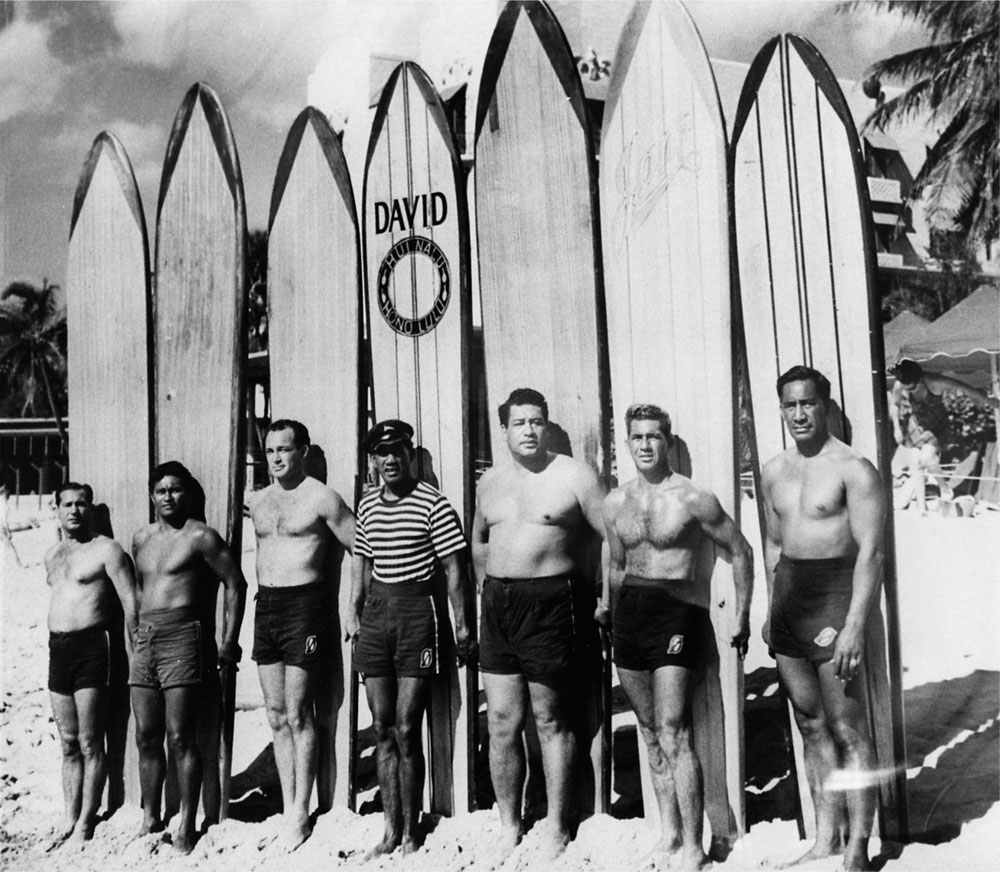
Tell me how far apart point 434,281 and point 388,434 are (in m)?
0.52

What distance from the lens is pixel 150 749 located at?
10.2ft

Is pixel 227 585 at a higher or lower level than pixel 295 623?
higher

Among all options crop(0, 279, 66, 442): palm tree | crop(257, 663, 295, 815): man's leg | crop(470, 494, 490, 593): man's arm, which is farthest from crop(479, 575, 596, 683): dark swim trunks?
crop(0, 279, 66, 442): palm tree

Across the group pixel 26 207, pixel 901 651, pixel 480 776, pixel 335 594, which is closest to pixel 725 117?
pixel 901 651

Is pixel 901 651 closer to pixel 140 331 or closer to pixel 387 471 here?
pixel 387 471

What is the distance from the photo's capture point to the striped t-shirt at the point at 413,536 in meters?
2.77

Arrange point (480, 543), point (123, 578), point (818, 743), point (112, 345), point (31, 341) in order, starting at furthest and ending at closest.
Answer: point (31, 341), point (112, 345), point (123, 578), point (480, 543), point (818, 743)

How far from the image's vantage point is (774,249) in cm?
249

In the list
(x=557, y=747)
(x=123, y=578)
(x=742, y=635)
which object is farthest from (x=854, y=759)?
(x=123, y=578)

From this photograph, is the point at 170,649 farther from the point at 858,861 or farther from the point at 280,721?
the point at 858,861

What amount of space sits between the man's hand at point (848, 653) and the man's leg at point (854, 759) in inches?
1.0

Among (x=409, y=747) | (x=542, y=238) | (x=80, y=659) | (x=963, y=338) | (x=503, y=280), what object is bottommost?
(x=409, y=747)

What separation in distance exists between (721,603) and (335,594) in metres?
1.23

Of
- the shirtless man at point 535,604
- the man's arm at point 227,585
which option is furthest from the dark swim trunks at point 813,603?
the man's arm at point 227,585
